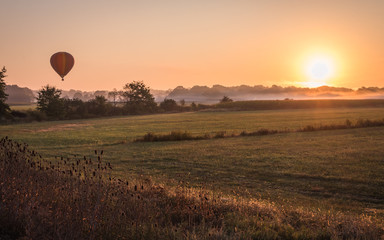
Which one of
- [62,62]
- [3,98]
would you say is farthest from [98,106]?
[62,62]

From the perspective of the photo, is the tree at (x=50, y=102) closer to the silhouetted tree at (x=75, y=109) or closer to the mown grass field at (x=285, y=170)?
the silhouetted tree at (x=75, y=109)

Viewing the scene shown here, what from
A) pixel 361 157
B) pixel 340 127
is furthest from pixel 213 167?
pixel 340 127

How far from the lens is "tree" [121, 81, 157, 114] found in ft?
388

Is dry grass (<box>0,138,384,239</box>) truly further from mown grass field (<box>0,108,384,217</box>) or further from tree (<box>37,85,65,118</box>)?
tree (<box>37,85,65,118</box>)

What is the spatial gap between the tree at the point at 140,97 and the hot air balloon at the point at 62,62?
74.7 m

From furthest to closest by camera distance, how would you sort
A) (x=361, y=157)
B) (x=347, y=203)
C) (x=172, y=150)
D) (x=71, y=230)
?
(x=172, y=150) → (x=361, y=157) → (x=347, y=203) → (x=71, y=230)

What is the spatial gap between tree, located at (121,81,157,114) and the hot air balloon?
7469 cm

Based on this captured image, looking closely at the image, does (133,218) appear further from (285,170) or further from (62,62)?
(62,62)

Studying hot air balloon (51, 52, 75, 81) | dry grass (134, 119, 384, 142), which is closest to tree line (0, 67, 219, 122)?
hot air balloon (51, 52, 75, 81)

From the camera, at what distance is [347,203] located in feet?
36.2

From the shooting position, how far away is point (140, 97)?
404 feet

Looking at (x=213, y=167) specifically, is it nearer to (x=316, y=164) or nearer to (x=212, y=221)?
(x=316, y=164)

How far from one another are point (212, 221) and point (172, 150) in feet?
59.5

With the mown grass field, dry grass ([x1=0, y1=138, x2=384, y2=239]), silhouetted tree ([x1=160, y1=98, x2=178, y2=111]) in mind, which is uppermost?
silhouetted tree ([x1=160, y1=98, x2=178, y2=111])
